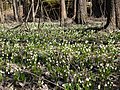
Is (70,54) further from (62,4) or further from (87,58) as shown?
(62,4)

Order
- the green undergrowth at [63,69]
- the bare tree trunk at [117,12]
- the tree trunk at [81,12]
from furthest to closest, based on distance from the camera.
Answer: the tree trunk at [81,12] < the bare tree trunk at [117,12] < the green undergrowth at [63,69]

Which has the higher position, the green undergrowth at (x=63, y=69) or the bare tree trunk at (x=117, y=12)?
the bare tree trunk at (x=117, y=12)

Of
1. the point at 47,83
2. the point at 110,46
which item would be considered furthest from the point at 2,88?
the point at 110,46

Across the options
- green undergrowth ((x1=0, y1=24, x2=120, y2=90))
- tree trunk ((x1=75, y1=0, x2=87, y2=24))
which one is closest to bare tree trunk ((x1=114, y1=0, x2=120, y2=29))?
green undergrowth ((x1=0, y1=24, x2=120, y2=90))

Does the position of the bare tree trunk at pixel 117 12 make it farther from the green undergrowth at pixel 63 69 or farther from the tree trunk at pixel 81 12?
the tree trunk at pixel 81 12

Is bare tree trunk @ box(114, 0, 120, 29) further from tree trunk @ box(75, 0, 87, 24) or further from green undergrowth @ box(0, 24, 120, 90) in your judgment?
tree trunk @ box(75, 0, 87, 24)

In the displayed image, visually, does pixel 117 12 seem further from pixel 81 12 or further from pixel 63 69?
pixel 63 69

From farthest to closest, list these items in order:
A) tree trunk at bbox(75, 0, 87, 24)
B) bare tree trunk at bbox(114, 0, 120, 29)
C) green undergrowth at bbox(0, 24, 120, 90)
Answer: tree trunk at bbox(75, 0, 87, 24)
bare tree trunk at bbox(114, 0, 120, 29)
green undergrowth at bbox(0, 24, 120, 90)

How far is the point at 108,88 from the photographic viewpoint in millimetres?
5754

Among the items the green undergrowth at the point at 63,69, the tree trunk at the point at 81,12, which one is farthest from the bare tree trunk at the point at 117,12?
the tree trunk at the point at 81,12

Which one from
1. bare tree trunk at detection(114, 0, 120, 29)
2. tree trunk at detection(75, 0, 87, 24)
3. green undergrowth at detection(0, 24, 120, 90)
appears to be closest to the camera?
green undergrowth at detection(0, 24, 120, 90)

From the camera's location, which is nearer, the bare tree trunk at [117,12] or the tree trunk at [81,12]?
the bare tree trunk at [117,12]

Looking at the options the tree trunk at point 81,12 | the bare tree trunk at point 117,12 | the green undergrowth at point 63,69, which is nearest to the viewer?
the green undergrowth at point 63,69

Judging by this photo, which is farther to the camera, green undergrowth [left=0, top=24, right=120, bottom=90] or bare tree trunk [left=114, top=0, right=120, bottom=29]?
bare tree trunk [left=114, top=0, right=120, bottom=29]
